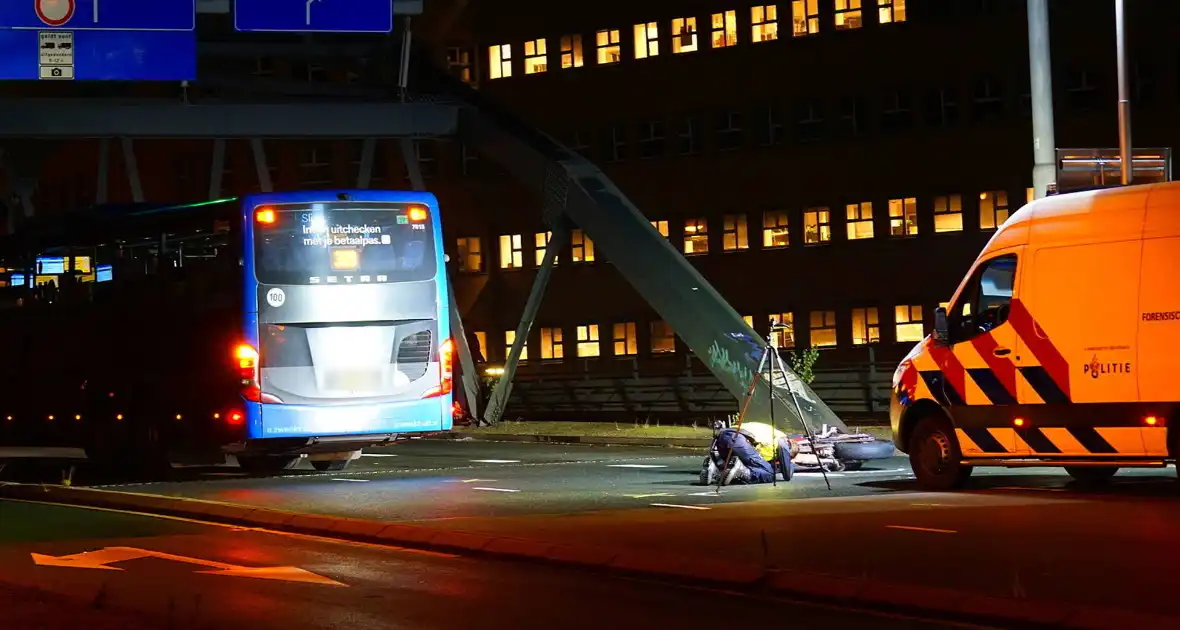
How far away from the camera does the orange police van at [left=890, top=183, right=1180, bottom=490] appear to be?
16719 mm

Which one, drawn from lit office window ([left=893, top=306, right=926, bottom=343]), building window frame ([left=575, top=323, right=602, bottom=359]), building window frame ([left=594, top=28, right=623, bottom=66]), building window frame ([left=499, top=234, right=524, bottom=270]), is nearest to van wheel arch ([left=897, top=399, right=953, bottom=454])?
lit office window ([left=893, top=306, right=926, bottom=343])

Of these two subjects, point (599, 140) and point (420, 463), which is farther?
point (599, 140)

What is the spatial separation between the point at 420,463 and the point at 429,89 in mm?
12361

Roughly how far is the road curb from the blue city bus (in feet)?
14.1

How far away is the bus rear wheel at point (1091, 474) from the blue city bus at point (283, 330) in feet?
27.3

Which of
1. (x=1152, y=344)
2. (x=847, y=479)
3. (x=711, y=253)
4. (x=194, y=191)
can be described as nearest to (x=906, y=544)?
(x=1152, y=344)

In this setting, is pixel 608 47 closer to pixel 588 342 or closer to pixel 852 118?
pixel 852 118

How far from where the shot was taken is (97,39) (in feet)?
97.5

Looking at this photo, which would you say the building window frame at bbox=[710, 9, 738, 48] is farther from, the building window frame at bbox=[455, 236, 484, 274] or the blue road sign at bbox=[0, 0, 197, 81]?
the blue road sign at bbox=[0, 0, 197, 81]

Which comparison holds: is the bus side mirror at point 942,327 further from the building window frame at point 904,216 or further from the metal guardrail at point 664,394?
the building window frame at point 904,216

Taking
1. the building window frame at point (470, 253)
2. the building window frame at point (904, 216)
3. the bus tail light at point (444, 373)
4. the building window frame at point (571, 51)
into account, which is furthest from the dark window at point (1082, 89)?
the bus tail light at point (444, 373)

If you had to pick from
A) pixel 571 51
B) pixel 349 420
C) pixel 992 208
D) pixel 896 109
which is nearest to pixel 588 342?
pixel 571 51

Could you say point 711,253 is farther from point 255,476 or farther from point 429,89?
point 255,476

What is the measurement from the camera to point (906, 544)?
1362cm
